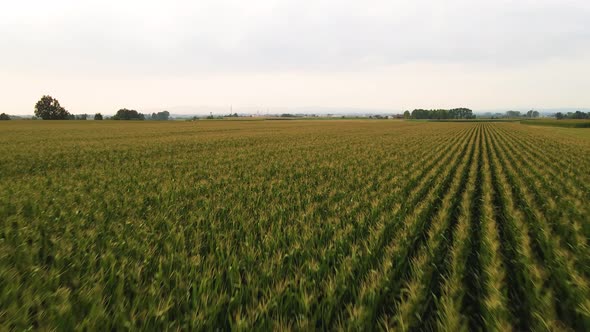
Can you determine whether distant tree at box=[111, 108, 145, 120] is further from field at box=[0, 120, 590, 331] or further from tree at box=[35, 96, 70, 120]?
field at box=[0, 120, 590, 331]

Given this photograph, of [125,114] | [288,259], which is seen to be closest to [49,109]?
[125,114]

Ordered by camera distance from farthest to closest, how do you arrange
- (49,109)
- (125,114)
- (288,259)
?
(125,114) < (49,109) < (288,259)

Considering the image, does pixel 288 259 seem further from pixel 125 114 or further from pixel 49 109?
pixel 125 114

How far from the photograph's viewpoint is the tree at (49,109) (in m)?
101

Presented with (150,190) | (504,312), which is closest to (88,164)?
(150,190)

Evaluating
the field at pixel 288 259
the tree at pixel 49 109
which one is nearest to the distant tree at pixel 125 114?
the tree at pixel 49 109

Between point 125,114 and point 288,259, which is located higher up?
point 125,114

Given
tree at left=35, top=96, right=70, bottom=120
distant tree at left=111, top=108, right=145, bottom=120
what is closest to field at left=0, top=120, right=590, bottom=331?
tree at left=35, top=96, right=70, bottom=120

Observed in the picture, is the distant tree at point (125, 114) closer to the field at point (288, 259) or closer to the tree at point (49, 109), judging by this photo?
the tree at point (49, 109)

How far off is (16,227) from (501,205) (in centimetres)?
1039

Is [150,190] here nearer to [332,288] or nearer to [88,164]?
[332,288]

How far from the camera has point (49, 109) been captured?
102375 millimetres

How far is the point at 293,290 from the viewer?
282 cm

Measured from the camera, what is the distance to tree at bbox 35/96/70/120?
101125 millimetres
